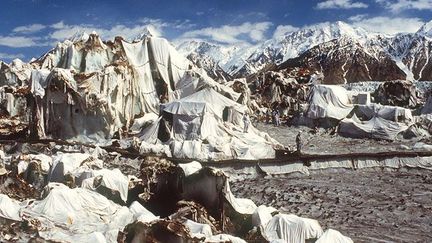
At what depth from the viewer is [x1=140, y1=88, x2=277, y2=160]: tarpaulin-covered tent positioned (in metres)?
23.9

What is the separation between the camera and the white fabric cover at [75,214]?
13.0 m

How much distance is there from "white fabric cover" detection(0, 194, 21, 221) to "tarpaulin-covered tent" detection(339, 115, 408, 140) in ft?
74.6

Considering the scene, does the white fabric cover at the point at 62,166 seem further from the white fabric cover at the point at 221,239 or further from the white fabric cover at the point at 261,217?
the white fabric cover at the point at 221,239

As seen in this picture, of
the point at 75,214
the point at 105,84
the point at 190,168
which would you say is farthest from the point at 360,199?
the point at 105,84

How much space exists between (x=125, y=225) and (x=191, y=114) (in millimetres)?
14389

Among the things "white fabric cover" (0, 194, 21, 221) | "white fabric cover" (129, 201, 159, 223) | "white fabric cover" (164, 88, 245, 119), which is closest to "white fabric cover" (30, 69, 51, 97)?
"white fabric cover" (164, 88, 245, 119)

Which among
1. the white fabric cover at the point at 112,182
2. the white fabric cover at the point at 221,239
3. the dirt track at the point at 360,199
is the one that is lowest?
the dirt track at the point at 360,199

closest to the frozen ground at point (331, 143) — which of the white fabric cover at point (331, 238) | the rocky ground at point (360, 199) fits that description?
the rocky ground at point (360, 199)

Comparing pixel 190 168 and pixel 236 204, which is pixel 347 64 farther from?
pixel 236 204

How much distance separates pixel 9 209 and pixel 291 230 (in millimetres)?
7474

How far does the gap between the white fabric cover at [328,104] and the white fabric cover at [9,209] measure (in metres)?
25.7

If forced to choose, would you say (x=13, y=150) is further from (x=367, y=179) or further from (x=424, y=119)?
(x=424, y=119)

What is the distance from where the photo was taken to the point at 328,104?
37375 millimetres

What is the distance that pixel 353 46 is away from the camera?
513 ft
